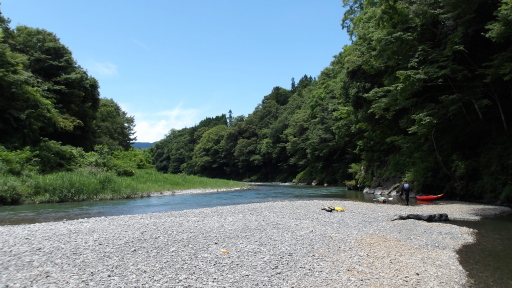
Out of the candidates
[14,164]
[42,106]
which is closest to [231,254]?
[14,164]

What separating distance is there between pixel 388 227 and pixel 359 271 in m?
5.18

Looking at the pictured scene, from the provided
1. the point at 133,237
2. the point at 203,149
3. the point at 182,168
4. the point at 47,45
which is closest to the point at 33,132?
the point at 47,45

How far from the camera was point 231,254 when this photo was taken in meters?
8.03

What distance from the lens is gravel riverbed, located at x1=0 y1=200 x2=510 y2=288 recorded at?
21.1 feet

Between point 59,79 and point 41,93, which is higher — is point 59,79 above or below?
above

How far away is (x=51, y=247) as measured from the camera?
7.97 metres

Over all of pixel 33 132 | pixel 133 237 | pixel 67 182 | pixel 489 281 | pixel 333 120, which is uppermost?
pixel 333 120

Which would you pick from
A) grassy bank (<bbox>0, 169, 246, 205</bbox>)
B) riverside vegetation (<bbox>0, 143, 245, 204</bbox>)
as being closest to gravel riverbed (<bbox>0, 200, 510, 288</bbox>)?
grassy bank (<bbox>0, 169, 246, 205</bbox>)

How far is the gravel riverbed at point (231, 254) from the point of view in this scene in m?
6.42

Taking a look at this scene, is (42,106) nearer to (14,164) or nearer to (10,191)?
(14,164)

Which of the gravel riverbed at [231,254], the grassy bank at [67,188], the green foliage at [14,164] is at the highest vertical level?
the green foliage at [14,164]

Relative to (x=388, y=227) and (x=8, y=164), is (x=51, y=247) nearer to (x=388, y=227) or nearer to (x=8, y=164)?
(x=388, y=227)

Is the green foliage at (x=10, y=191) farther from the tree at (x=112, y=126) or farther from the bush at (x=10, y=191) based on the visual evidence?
the tree at (x=112, y=126)

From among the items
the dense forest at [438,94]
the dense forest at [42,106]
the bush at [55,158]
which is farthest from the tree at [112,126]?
the dense forest at [438,94]
